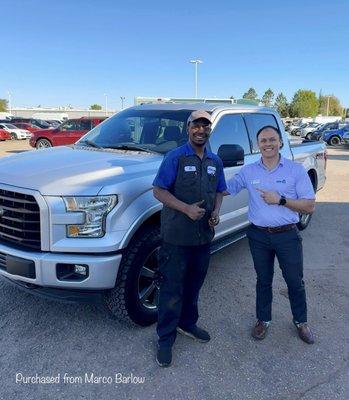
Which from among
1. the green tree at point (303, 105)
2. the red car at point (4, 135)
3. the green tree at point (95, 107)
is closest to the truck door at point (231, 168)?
the red car at point (4, 135)

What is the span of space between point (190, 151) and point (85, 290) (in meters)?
1.29

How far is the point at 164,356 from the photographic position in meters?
2.89

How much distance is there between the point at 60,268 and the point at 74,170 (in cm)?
77

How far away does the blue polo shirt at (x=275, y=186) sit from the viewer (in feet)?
9.65

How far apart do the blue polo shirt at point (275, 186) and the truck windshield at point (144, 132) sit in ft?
3.33

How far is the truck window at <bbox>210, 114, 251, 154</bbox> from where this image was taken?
4086 millimetres

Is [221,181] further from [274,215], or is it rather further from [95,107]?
[95,107]

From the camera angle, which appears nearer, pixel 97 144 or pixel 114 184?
pixel 114 184

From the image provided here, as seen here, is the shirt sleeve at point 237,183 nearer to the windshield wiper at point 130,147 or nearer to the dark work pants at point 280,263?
the dark work pants at point 280,263

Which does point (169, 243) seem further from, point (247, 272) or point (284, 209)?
point (247, 272)

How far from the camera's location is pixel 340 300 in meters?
3.98

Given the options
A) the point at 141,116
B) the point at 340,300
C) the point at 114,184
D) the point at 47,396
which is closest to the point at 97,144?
the point at 141,116

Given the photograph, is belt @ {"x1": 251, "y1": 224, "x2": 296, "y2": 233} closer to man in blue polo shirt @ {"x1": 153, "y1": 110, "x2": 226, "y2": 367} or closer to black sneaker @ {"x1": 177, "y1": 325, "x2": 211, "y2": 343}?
man in blue polo shirt @ {"x1": 153, "y1": 110, "x2": 226, "y2": 367}

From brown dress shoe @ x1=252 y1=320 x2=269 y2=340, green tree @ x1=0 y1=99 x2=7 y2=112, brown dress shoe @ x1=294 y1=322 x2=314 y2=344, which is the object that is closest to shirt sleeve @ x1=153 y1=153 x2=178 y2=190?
brown dress shoe @ x1=252 y1=320 x2=269 y2=340
